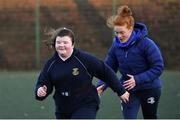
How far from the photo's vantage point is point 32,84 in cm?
1036

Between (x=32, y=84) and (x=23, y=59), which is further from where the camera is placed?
(x=23, y=59)

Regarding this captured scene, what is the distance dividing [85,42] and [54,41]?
602 cm

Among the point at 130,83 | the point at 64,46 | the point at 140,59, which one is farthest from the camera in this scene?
the point at 140,59

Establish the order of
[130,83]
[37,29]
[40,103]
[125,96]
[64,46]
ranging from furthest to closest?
[37,29] < [40,103] < [130,83] < [125,96] < [64,46]

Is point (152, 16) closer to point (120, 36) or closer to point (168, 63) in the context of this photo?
point (168, 63)

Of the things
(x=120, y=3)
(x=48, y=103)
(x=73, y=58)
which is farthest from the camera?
(x=120, y=3)

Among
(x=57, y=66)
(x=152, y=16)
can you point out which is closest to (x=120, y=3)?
(x=152, y=16)

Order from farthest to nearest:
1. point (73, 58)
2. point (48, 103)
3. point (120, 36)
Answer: point (48, 103), point (120, 36), point (73, 58)

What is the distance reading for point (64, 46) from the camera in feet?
21.0

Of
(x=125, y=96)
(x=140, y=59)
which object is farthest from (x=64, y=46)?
(x=140, y=59)

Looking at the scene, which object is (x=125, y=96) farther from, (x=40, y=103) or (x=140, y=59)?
(x=40, y=103)

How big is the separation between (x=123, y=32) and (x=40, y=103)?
296 centimetres

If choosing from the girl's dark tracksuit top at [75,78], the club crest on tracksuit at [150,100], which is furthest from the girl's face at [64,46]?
the club crest on tracksuit at [150,100]

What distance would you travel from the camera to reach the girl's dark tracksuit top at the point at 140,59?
716 cm
